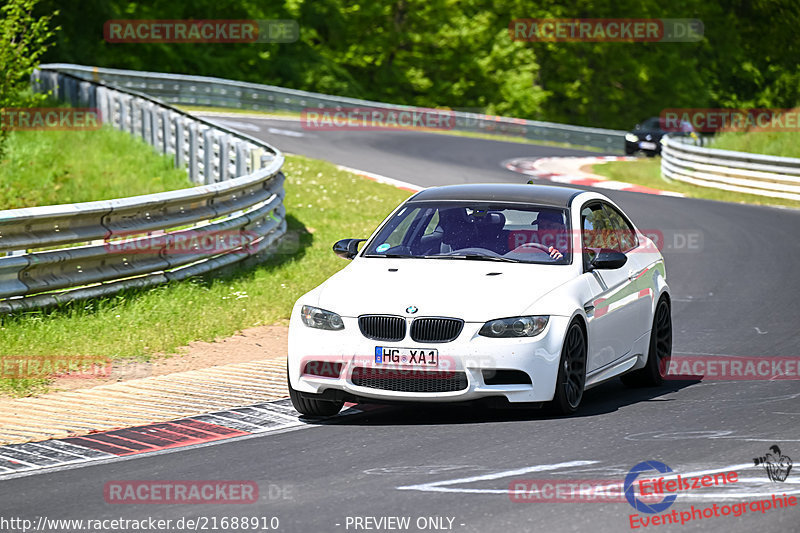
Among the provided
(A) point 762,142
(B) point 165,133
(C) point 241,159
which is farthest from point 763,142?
(C) point 241,159

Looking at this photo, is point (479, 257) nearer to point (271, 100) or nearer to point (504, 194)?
point (504, 194)

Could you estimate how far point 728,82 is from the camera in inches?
2613

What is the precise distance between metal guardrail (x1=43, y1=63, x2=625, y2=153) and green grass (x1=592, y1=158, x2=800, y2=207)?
5.76 meters

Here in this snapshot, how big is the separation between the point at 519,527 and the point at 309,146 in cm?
2843

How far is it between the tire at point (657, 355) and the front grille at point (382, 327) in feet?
8.88

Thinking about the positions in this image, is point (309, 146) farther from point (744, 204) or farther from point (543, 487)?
point (543, 487)

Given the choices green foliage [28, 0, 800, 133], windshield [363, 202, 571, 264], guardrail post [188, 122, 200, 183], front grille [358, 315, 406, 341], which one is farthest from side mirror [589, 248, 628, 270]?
green foliage [28, 0, 800, 133]

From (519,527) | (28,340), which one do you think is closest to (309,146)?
(28,340)

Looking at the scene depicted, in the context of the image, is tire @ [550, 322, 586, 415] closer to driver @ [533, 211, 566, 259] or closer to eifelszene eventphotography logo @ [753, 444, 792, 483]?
driver @ [533, 211, 566, 259]

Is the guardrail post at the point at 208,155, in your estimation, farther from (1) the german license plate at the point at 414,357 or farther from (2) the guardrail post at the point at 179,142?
(1) the german license plate at the point at 414,357

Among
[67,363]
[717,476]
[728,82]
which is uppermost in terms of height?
[717,476]

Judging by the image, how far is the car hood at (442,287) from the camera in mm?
8336

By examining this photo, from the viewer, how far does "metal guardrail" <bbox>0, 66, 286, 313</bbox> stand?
37.1 feet

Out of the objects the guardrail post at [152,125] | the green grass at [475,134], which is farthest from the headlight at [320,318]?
the green grass at [475,134]
